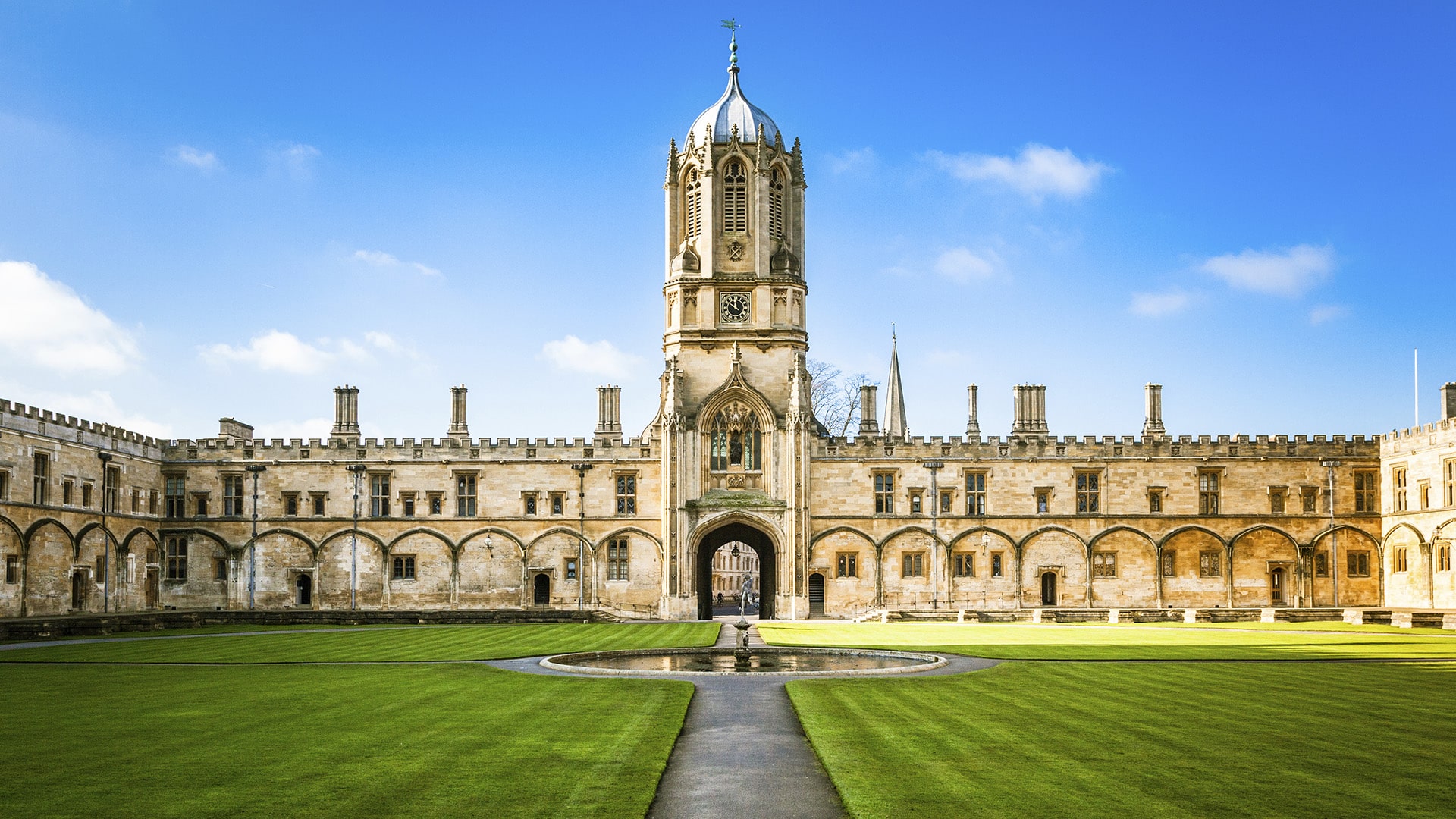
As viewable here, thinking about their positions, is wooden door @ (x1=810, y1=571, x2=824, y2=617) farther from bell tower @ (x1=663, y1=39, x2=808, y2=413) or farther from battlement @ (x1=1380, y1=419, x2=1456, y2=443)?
battlement @ (x1=1380, y1=419, x2=1456, y2=443)

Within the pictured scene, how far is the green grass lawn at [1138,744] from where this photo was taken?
38.6 ft

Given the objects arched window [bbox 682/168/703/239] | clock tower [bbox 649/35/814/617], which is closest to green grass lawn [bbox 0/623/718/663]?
clock tower [bbox 649/35/814/617]

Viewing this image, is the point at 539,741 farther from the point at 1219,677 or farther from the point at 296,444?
the point at 296,444

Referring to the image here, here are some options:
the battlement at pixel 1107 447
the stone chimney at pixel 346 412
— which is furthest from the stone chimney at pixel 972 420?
the stone chimney at pixel 346 412

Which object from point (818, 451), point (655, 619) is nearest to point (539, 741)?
point (655, 619)

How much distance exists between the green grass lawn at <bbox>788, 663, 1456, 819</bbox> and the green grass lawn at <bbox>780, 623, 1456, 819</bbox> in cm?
3

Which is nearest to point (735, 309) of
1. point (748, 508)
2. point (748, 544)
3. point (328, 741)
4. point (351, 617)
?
point (748, 508)

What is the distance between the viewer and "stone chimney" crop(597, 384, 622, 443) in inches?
2317

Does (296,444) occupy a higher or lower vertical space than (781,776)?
higher

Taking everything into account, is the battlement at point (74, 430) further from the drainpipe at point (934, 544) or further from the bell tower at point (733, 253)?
the drainpipe at point (934, 544)

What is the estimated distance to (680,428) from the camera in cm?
5431

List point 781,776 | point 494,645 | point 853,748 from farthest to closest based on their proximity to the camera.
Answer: point 494,645
point 853,748
point 781,776

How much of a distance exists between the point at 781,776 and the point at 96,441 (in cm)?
4477

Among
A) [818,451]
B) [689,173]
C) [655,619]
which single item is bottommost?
[655,619]
